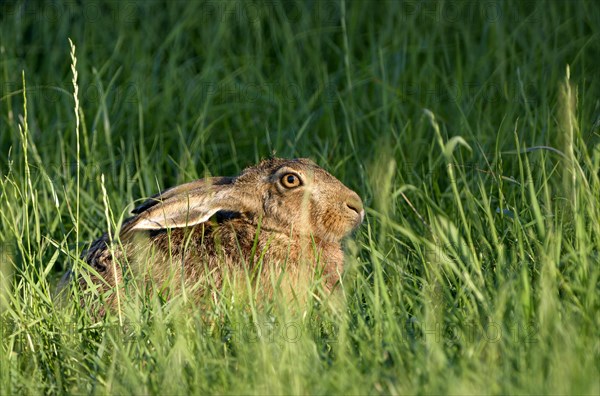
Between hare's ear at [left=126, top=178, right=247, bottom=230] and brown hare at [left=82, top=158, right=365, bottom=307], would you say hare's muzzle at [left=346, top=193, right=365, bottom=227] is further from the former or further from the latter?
hare's ear at [left=126, top=178, right=247, bottom=230]

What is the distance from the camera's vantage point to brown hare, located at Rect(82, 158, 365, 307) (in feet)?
16.2

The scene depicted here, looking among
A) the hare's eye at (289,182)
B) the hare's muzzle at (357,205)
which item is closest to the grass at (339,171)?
the hare's muzzle at (357,205)

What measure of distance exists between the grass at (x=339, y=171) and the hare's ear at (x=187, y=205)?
14cm

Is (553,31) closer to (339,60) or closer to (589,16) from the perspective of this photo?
(589,16)

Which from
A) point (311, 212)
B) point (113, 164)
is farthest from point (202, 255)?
point (113, 164)

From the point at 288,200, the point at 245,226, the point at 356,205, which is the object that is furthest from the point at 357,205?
the point at 245,226

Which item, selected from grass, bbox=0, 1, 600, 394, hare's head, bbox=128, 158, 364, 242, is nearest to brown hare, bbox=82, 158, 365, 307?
hare's head, bbox=128, 158, 364, 242

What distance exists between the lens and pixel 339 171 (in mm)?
6141

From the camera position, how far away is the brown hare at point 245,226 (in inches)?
Answer: 195

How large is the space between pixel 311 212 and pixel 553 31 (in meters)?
2.78

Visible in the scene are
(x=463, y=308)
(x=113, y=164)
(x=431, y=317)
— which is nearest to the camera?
(x=431, y=317)

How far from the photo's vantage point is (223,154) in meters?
6.73

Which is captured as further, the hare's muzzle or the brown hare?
the hare's muzzle

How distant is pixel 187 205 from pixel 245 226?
0.44 meters
